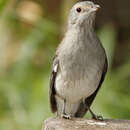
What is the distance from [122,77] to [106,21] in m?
2.15

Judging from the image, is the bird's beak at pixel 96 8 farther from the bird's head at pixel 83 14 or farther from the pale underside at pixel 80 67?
the pale underside at pixel 80 67

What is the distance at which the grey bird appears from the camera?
244 inches

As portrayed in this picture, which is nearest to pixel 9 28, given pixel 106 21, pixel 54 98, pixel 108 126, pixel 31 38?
pixel 31 38

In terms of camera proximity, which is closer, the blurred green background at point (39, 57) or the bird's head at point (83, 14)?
the bird's head at point (83, 14)

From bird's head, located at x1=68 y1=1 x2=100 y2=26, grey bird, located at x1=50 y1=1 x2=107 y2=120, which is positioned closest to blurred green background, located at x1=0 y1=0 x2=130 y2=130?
grey bird, located at x1=50 y1=1 x2=107 y2=120

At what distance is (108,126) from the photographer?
5527 mm

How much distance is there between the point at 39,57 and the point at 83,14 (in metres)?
3.10

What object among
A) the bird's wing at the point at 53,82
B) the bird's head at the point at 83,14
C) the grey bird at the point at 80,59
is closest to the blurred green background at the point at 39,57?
the bird's wing at the point at 53,82

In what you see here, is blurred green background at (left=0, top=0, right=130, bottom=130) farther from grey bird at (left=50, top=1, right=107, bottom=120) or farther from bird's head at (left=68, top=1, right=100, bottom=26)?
bird's head at (left=68, top=1, right=100, bottom=26)

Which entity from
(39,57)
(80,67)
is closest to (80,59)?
(80,67)

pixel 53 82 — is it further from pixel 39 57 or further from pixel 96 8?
pixel 39 57

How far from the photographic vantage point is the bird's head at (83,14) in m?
6.24

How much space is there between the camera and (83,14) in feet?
20.6

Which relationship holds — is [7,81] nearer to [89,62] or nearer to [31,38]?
[31,38]
